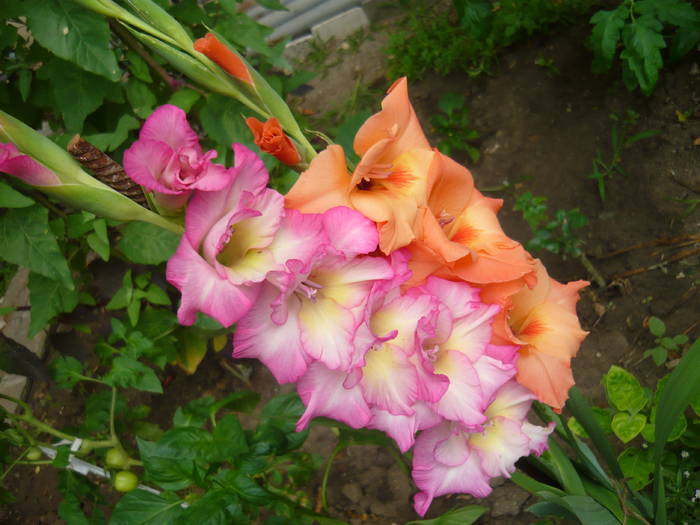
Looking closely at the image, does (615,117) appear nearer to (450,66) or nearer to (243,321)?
(450,66)

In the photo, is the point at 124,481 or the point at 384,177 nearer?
the point at 384,177

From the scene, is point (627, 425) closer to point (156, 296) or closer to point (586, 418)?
point (586, 418)

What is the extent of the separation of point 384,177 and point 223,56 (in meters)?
0.22

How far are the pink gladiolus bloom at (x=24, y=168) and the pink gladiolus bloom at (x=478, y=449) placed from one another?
504 millimetres

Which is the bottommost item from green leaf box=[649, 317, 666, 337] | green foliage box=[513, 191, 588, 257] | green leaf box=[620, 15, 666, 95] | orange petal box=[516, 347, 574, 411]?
green leaf box=[649, 317, 666, 337]

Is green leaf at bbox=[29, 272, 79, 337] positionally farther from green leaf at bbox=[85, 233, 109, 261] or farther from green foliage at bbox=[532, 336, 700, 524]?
green foliage at bbox=[532, 336, 700, 524]

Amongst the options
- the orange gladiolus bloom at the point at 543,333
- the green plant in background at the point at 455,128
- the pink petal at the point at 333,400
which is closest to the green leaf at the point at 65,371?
the pink petal at the point at 333,400

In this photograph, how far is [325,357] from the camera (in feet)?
2.11

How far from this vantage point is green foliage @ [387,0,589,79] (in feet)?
6.74

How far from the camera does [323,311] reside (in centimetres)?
68

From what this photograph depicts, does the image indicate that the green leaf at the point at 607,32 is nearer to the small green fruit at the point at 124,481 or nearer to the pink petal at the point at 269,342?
the pink petal at the point at 269,342

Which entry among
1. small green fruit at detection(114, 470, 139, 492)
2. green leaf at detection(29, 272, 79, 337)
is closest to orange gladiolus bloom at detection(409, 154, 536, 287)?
small green fruit at detection(114, 470, 139, 492)

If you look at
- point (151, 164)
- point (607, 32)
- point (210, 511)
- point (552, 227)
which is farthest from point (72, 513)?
point (607, 32)

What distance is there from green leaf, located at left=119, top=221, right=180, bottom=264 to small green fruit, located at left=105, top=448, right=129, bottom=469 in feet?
1.47
